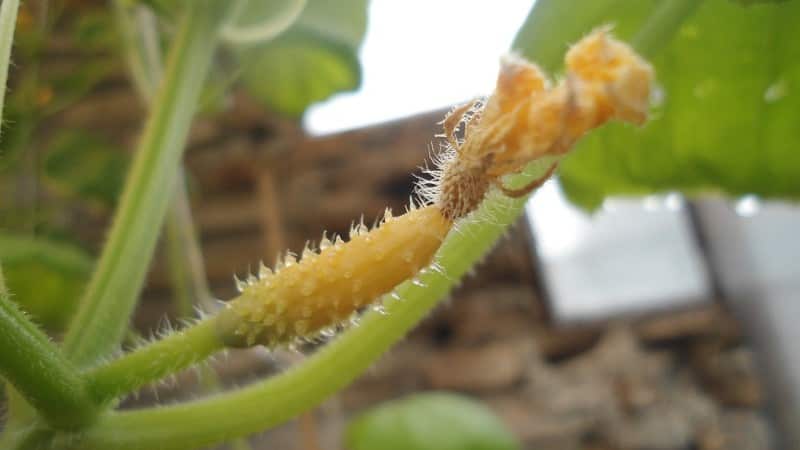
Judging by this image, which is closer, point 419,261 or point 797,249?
point 419,261

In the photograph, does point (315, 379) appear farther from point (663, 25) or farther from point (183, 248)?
point (183, 248)

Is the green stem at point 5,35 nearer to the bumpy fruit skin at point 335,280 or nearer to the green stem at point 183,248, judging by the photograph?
the bumpy fruit skin at point 335,280

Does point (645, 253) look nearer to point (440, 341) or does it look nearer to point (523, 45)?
point (440, 341)

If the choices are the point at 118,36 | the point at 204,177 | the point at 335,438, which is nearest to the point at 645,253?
the point at 335,438

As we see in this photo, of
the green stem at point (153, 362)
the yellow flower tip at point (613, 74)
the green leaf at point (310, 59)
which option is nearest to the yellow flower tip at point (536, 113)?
the yellow flower tip at point (613, 74)

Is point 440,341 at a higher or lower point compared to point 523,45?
lower
